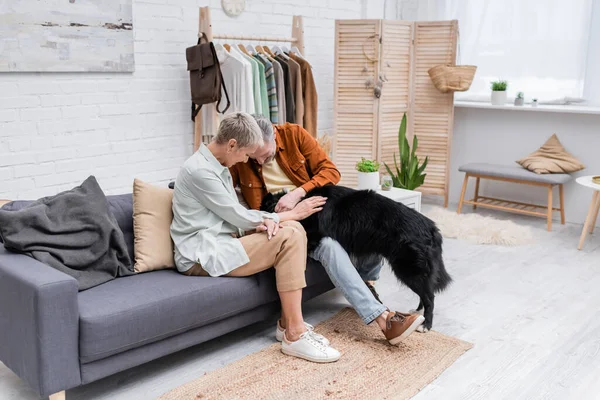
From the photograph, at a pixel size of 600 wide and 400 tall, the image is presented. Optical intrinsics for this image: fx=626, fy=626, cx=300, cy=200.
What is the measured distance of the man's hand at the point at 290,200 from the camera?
2865 mm

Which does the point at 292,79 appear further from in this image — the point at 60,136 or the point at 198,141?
the point at 60,136

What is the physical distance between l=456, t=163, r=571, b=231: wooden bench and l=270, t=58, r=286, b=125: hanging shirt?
5.25 ft

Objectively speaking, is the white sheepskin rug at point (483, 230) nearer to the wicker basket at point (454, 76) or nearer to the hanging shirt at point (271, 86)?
the wicker basket at point (454, 76)

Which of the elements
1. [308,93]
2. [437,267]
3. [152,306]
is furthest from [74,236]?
[308,93]

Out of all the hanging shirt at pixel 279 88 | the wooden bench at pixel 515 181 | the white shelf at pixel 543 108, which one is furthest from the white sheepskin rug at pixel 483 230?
the hanging shirt at pixel 279 88

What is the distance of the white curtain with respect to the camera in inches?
198

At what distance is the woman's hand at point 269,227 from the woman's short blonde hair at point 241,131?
328 mm

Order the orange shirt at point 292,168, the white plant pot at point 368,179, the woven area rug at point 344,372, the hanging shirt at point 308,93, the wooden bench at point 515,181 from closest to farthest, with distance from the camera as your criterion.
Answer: the woven area rug at point 344,372, the orange shirt at point 292,168, the white plant pot at point 368,179, the hanging shirt at point 308,93, the wooden bench at point 515,181

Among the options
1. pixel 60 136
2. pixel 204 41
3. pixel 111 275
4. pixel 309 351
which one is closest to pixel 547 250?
pixel 309 351

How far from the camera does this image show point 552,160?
484 cm

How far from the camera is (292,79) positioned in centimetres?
447

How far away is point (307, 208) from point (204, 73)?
1680 millimetres

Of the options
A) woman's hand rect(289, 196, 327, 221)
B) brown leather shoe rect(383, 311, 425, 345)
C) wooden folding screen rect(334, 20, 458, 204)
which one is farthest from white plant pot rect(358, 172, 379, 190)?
brown leather shoe rect(383, 311, 425, 345)

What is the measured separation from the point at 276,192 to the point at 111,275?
2.91 feet
